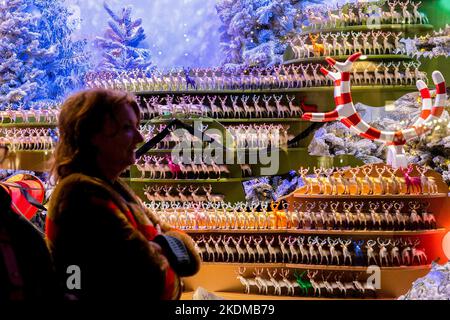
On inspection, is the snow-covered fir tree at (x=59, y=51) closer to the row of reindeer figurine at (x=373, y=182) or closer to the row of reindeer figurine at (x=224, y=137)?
the row of reindeer figurine at (x=224, y=137)

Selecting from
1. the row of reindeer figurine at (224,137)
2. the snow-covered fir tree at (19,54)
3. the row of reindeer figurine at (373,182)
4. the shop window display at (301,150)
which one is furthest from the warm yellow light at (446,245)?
the snow-covered fir tree at (19,54)

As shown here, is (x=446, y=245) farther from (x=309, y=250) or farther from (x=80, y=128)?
(x=80, y=128)

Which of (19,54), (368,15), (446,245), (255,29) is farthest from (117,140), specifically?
(255,29)

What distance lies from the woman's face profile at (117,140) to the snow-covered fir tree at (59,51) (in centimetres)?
266

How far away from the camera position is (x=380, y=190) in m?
3.56

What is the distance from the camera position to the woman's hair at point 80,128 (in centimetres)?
152

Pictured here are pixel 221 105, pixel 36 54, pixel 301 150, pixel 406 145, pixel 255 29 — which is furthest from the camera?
pixel 255 29

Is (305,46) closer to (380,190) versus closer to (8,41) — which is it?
(380,190)

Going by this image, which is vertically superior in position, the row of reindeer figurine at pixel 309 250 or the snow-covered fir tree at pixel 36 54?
the snow-covered fir tree at pixel 36 54

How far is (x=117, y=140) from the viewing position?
158cm

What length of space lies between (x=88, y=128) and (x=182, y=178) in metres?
2.44

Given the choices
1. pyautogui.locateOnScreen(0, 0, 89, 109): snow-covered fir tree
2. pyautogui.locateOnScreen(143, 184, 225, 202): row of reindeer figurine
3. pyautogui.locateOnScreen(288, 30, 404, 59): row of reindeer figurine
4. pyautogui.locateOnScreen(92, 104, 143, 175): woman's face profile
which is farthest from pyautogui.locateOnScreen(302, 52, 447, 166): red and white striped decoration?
pyautogui.locateOnScreen(92, 104, 143, 175): woman's face profile

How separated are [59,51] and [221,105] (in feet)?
4.89

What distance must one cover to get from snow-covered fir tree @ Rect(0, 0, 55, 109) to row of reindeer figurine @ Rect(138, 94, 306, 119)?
3.65 ft
